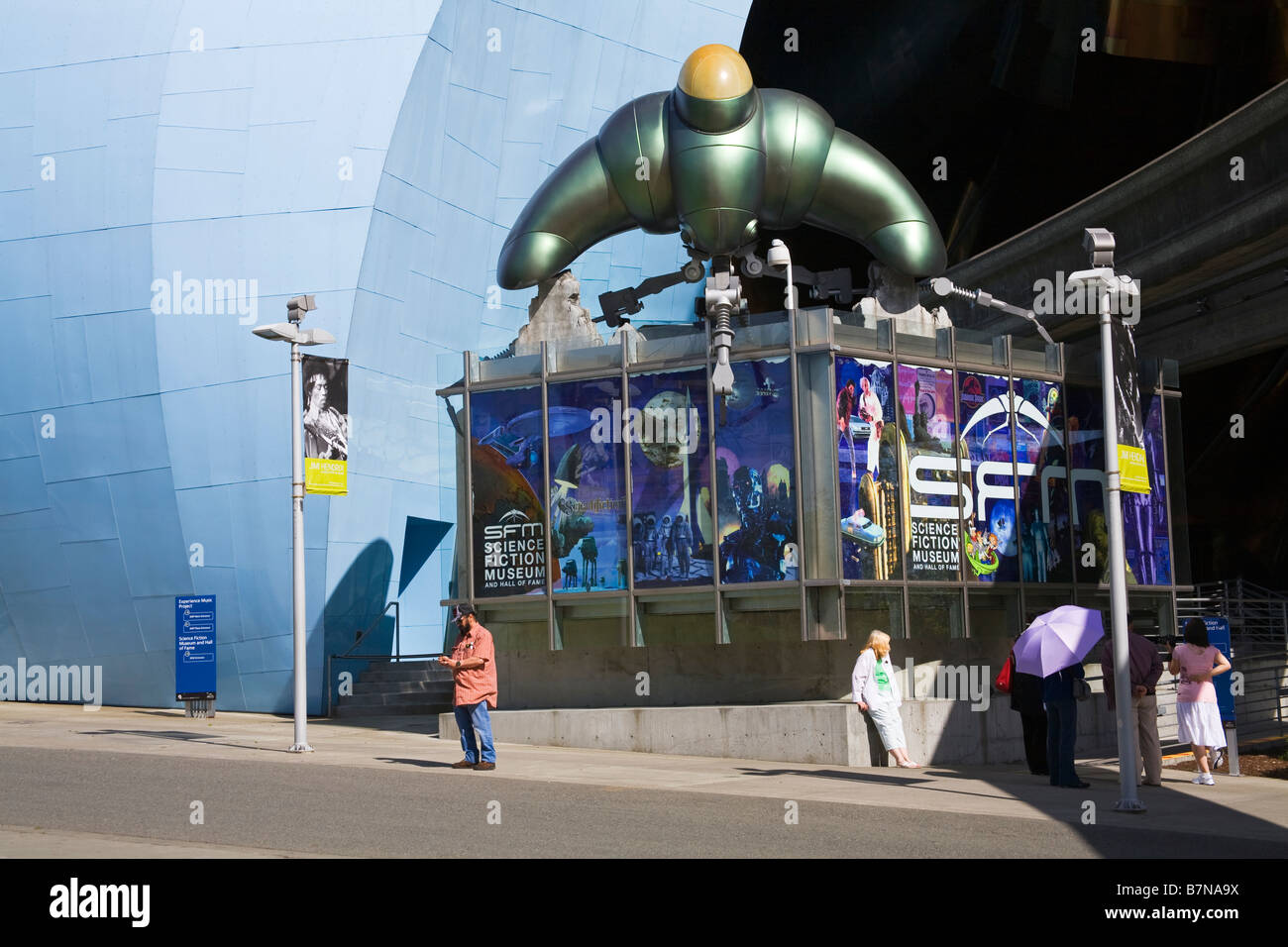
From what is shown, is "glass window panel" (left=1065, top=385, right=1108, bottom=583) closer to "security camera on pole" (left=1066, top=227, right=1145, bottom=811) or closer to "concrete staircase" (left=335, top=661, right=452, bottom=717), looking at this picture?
"security camera on pole" (left=1066, top=227, right=1145, bottom=811)

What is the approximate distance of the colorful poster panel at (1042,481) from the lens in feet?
70.6

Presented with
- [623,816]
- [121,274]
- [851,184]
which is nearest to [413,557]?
[121,274]

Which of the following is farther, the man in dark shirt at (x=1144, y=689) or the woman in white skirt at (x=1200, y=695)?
the woman in white skirt at (x=1200, y=695)

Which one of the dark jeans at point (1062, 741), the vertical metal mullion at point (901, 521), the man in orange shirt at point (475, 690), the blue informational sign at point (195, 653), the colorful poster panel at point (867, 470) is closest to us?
the dark jeans at point (1062, 741)

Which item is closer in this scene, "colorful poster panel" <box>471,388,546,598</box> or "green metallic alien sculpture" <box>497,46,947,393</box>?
"colorful poster panel" <box>471,388,546,598</box>

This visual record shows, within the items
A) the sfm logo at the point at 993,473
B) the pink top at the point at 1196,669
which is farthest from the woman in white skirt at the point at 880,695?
the pink top at the point at 1196,669

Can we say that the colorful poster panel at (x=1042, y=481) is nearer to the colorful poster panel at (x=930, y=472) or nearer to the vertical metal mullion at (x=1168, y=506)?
the colorful poster panel at (x=930, y=472)

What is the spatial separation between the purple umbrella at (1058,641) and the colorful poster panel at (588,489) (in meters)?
6.64

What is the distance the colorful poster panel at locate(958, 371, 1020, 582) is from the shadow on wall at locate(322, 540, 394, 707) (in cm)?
1266

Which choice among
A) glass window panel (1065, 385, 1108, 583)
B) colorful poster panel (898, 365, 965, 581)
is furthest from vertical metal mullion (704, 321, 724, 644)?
glass window panel (1065, 385, 1108, 583)

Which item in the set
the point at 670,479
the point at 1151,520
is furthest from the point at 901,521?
the point at 1151,520

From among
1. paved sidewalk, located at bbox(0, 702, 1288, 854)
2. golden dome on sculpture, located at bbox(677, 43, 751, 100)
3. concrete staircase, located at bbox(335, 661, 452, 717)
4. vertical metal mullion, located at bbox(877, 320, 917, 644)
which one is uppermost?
golden dome on sculpture, located at bbox(677, 43, 751, 100)

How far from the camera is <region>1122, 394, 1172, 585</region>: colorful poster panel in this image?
22703 mm
